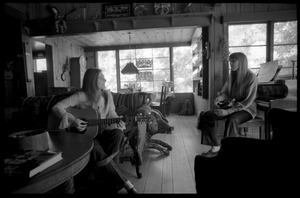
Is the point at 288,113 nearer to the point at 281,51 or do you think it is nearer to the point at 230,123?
the point at 230,123

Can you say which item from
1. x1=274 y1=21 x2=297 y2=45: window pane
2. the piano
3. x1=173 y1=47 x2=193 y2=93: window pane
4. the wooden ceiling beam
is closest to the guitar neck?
the piano

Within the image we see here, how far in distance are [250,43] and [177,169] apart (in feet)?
9.04

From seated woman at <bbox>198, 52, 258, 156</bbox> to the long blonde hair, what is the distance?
1331 mm

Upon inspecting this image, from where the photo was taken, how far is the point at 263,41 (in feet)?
10.8

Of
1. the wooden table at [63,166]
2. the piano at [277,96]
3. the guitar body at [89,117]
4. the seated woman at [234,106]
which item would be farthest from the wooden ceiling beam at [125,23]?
the wooden table at [63,166]

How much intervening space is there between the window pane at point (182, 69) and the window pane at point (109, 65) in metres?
2.34

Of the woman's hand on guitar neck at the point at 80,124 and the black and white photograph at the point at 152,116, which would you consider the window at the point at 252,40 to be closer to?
the black and white photograph at the point at 152,116

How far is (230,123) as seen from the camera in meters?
1.97

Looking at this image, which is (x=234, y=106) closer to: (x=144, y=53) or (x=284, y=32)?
(x=284, y=32)

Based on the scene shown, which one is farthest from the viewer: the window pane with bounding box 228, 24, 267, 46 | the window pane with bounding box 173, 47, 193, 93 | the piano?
the window pane with bounding box 173, 47, 193, 93

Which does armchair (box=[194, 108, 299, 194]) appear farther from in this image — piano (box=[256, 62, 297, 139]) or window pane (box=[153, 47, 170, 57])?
window pane (box=[153, 47, 170, 57])

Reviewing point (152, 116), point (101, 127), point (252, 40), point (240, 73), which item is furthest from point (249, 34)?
point (101, 127)

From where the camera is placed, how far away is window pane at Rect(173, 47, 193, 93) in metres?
6.57

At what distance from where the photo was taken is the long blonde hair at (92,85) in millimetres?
1682
